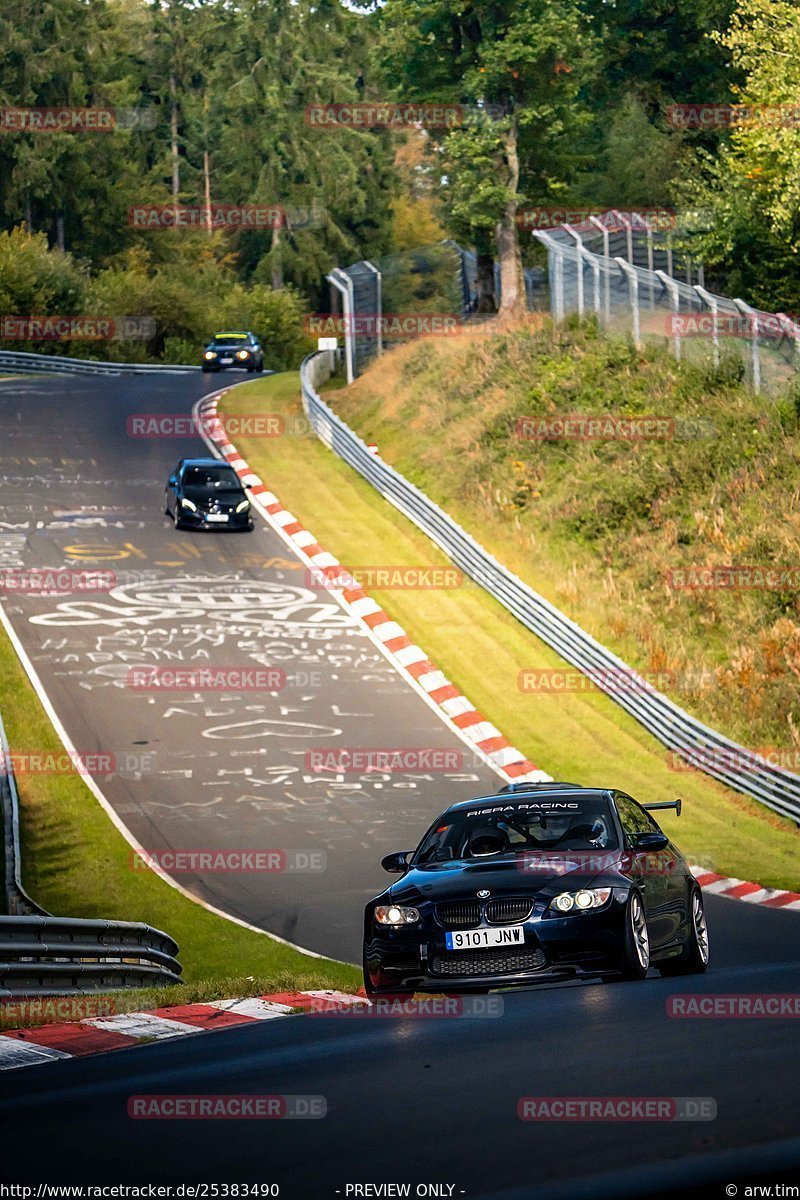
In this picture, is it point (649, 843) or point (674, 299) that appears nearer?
point (649, 843)

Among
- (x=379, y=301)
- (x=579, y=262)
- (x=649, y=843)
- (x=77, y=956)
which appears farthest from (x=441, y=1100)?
(x=379, y=301)

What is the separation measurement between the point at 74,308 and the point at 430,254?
23106 mm

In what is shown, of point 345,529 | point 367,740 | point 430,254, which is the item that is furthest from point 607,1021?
point 430,254

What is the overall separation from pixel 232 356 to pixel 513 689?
35.5m

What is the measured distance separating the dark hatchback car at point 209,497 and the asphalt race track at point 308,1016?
416 mm

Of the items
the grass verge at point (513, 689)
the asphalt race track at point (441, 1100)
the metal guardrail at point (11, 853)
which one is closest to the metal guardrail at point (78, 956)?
the asphalt race track at point (441, 1100)

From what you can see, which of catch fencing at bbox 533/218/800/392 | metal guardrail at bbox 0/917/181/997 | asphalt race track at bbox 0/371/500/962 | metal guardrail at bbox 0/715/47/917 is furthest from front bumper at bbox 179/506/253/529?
metal guardrail at bbox 0/917/181/997

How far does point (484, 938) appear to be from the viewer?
996 cm

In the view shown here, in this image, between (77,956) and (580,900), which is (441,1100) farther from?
(77,956)

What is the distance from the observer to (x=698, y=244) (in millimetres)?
41656

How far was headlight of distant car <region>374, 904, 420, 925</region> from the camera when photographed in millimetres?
10188

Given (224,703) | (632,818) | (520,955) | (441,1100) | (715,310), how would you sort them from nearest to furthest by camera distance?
1. (441,1100)
2. (520,955)
3. (632,818)
4. (224,703)
5. (715,310)

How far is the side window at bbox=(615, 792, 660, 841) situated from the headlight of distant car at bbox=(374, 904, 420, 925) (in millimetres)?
1737

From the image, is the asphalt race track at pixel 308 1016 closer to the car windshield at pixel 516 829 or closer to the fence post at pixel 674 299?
the car windshield at pixel 516 829
